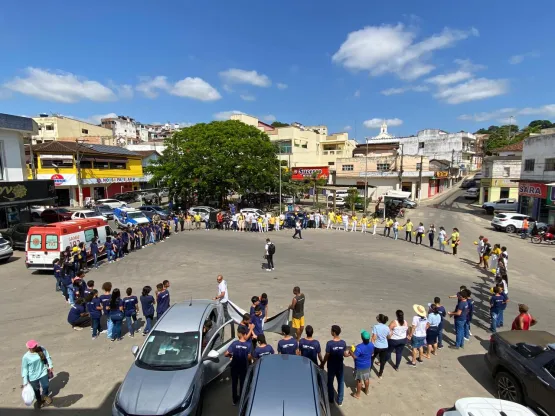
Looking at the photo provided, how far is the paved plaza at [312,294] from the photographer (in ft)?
22.2

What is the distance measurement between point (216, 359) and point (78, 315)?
16.6 ft

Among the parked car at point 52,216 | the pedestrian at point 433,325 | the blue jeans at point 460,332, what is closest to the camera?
the pedestrian at point 433,325

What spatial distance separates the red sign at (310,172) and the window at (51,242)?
34710 mm

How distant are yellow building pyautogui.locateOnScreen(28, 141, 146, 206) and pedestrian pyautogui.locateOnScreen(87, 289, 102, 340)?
3524 cm

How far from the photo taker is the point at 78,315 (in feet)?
30.3

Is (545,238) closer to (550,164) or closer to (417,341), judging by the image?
(550,164)

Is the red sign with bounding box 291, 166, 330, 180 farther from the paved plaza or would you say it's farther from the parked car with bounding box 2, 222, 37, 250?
the parked car with bounding box 2, 222, 37, 250

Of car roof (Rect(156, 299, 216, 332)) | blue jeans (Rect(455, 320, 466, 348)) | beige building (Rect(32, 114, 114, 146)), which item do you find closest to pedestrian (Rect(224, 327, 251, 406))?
car roof (Rect(156, 299, 216, 332))

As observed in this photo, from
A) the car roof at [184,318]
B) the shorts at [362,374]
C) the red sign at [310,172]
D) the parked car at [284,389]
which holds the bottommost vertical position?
the shorts at [362,374]

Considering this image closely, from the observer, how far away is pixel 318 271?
15.1 metres

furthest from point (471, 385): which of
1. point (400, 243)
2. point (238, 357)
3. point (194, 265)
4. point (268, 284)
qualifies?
point (400, 243)

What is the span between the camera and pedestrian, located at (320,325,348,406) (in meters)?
6.12

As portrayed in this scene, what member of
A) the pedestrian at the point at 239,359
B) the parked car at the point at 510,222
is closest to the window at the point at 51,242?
the pedestrian at the point at 239,359

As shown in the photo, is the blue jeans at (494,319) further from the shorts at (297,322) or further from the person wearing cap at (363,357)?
the shorts at (297,322)
